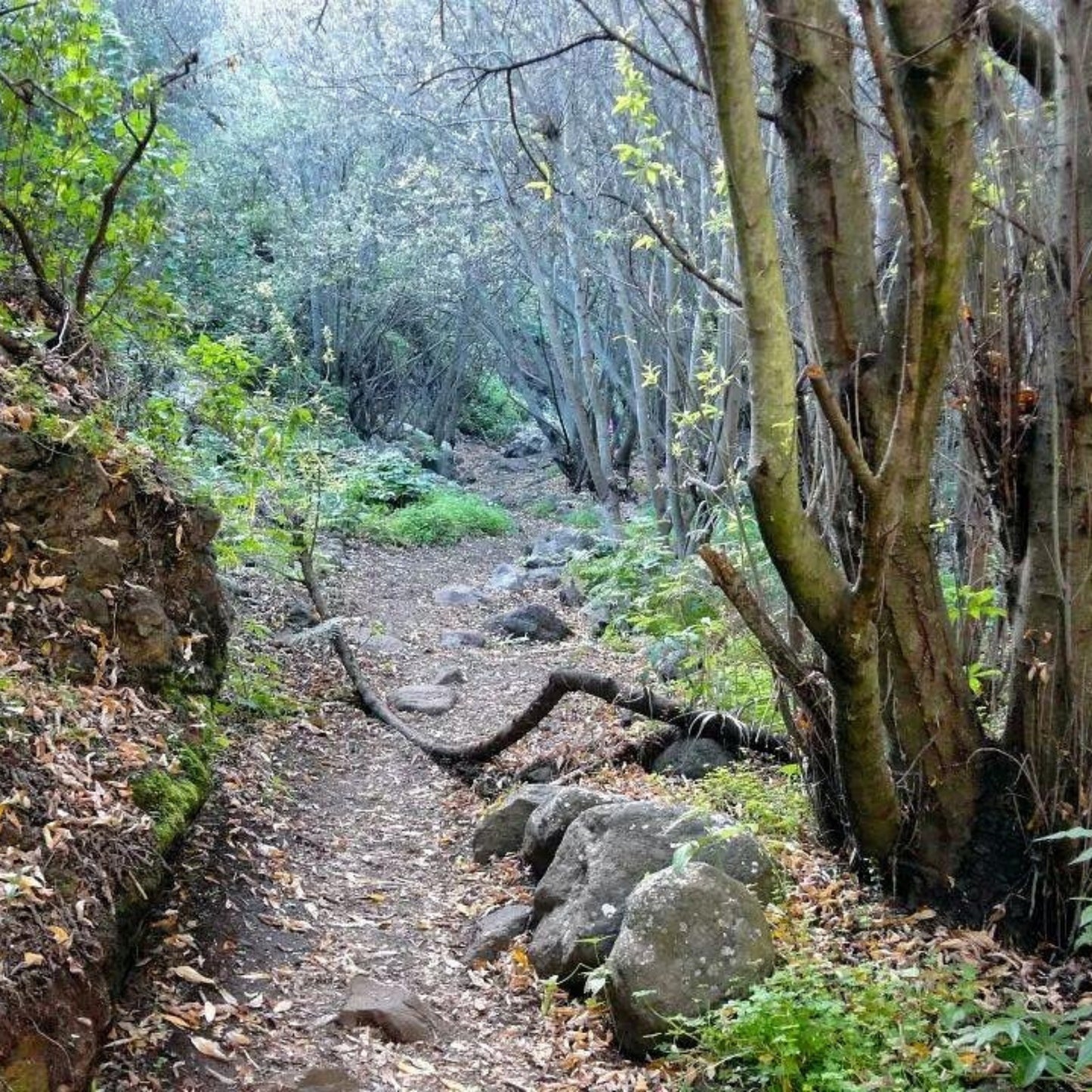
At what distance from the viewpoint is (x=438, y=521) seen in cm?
1736

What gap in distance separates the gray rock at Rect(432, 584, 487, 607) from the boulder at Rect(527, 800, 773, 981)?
28.0 feet

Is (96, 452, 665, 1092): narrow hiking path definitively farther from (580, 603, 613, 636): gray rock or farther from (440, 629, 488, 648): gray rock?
(580, 603, 613, 636): gray rock

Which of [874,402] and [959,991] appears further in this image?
[874,402]

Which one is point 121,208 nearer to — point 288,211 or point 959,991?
point 959,991

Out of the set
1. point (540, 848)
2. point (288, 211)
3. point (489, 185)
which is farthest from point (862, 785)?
point (288, 211)

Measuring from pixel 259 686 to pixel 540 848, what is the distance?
3127 millimetres

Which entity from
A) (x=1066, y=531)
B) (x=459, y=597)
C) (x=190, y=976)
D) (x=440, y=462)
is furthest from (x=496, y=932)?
(x=440, y=462)

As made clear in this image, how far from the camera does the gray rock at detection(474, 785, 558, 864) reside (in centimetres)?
552

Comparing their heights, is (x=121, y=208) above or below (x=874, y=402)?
above

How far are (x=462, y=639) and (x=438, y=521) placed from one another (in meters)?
6.42

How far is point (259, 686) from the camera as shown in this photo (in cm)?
740

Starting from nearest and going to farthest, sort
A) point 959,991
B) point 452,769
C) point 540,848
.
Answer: point 959,991 < point 540,848 < point 452,769

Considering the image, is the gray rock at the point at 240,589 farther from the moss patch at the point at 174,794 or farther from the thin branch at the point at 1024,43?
the thin branch at the point at 1024,43

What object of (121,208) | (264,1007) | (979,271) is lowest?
(264,1007)
